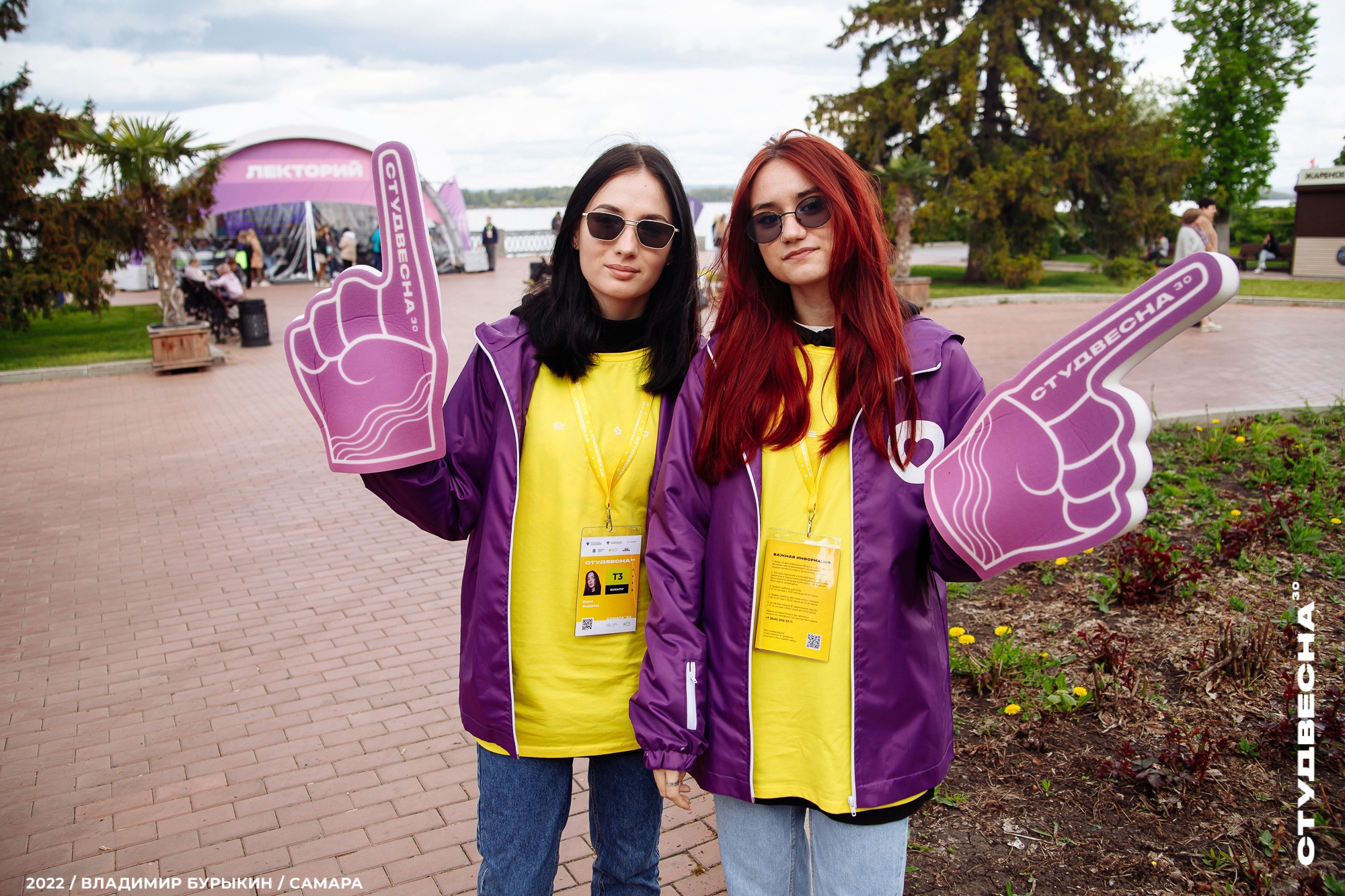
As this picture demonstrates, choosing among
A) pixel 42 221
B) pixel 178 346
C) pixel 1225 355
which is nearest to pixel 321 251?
pixel 42 221

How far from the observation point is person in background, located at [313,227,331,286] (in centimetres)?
2712

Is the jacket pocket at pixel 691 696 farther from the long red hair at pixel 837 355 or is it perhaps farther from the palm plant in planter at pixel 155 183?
the palm plant in planter at pixel 155 183

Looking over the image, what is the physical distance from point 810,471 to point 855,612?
29 cm

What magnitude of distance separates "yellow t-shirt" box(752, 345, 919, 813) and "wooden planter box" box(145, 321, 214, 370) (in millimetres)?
13847

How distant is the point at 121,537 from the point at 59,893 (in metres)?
4.00

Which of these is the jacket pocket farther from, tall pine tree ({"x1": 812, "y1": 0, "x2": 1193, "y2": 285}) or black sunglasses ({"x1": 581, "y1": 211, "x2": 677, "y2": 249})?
tall pine tree ({"x1": 812, "y1": 0, "x2": 1193, "y2": 285})

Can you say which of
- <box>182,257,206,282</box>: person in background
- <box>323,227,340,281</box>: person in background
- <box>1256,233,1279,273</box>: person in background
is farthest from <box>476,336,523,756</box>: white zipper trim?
<box>1256,233,1279,273</box>: person in background

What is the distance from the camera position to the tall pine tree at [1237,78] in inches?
1120

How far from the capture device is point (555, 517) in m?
2.00

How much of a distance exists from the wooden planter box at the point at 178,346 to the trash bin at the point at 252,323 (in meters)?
2.21

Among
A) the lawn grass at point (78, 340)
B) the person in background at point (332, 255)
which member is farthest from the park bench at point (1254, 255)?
the lawn grass at point (78, 340)

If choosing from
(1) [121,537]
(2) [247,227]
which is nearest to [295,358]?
(1) [121,537]

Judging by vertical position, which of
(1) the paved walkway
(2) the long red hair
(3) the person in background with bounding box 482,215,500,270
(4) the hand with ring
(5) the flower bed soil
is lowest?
(1) the paved walkway

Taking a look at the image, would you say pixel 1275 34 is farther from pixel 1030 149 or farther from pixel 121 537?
pixel 121 537
